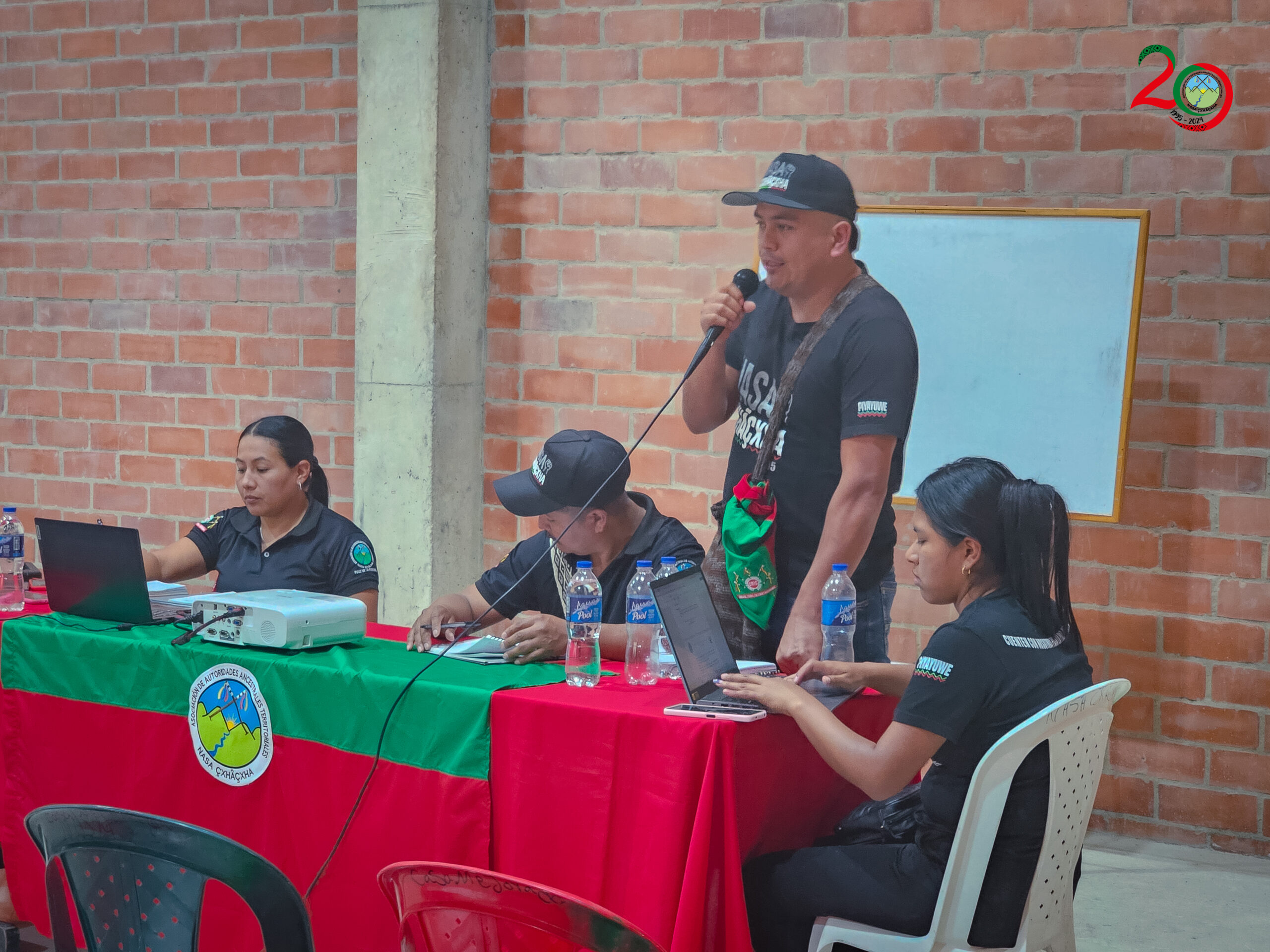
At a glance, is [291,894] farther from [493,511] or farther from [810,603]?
[493,511]

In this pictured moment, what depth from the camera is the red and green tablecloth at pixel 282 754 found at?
7.02 ft

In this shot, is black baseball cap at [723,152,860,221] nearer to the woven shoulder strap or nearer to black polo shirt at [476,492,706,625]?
the woven shoulder strap

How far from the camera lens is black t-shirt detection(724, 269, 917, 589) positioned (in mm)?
2648

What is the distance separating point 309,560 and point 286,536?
0.29 feet

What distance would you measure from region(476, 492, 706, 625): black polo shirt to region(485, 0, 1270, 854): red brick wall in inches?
43.8

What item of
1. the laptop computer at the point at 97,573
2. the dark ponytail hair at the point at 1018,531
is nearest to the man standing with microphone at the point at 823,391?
the dark ponytail hair at the point at 1018,531

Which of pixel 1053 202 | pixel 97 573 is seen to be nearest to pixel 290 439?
pixel 97 573

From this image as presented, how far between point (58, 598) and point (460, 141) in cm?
196

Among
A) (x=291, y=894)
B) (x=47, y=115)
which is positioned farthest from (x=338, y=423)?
(x=291, y=894)

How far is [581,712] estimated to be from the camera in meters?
2.03

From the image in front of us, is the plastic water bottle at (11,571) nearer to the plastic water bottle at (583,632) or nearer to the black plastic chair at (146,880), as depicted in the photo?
the plastic water bottle at (583,632)

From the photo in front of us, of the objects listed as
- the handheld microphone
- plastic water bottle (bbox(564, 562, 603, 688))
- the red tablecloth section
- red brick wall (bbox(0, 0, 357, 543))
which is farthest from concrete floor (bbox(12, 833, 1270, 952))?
red brick wall (bbox(0, 0, 357, 543))

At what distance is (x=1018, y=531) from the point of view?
196 centimetres

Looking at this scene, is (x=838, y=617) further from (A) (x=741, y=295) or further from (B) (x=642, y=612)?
(A) (x=741, y=295)
